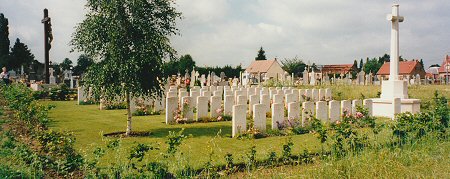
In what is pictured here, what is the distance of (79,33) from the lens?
9.41m

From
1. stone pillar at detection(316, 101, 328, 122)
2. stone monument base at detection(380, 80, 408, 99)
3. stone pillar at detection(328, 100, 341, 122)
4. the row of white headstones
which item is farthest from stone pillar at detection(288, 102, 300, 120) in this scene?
stone monument base at detection(380, 80, 408, 99)

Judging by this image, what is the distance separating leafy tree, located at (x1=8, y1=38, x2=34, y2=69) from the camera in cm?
6030

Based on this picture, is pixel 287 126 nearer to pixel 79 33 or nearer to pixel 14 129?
pixel 79 33

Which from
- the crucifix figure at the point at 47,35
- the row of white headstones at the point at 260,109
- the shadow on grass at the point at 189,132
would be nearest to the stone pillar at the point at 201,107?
the row of white headstones at the point at 260,109

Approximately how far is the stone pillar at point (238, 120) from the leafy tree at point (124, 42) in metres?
2.18

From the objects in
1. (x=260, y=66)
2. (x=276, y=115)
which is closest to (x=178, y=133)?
(x=276, y=115)

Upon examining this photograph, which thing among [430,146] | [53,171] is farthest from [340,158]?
[53,171]

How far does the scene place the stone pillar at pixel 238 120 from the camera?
32.2 ft

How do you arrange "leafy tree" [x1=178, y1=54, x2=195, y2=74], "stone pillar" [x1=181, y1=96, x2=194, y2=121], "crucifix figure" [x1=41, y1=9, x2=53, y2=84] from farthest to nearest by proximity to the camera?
"leafy tree" [x1=178, y1=54, x2=195, y2=74]
"crucifix figure" [x1=41, y1=9, x2=53, y2=84]
"stone pillar" [x1=181, y1=96, x2=194, y2=121]

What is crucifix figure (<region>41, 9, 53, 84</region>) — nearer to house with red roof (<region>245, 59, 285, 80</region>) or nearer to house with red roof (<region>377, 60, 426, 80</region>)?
house with red roof (<region>245, 59, 285, 80</region>)

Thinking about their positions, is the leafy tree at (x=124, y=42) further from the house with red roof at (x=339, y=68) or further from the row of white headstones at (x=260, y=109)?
the house with red roof at (x=339, y=68)

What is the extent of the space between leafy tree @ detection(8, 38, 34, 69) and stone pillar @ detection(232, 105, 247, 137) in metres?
59.5

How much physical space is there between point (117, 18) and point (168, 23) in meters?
1.31

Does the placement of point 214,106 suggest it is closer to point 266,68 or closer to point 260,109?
point 260,109
